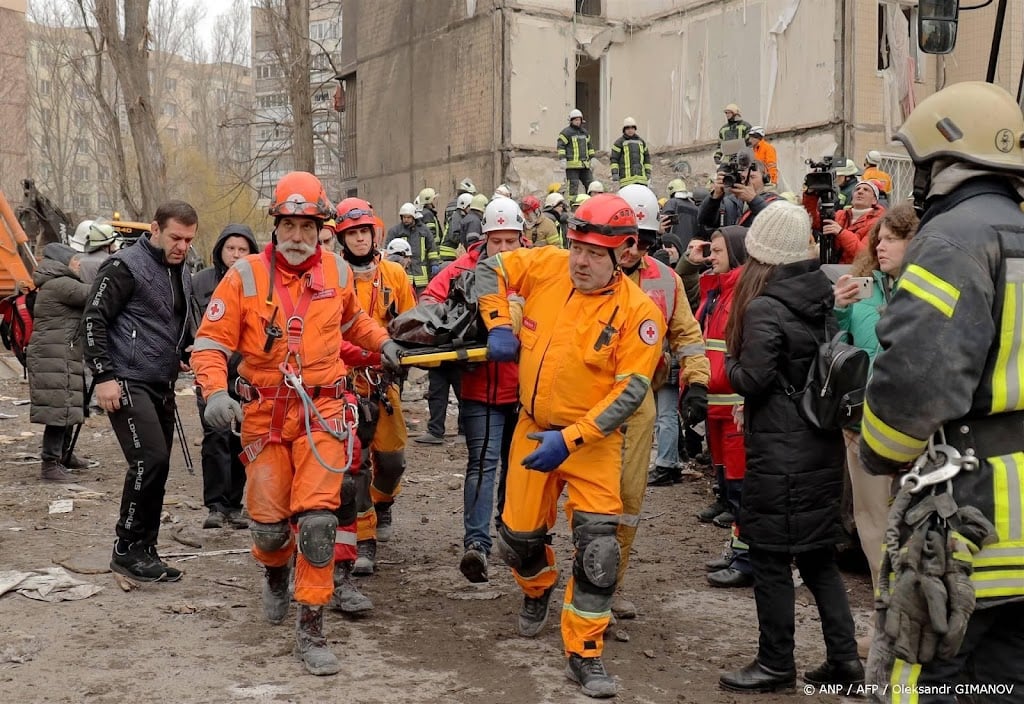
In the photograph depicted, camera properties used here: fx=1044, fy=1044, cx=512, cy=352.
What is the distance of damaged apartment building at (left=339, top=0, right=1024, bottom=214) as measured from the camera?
19719mm

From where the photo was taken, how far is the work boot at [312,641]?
4867mm

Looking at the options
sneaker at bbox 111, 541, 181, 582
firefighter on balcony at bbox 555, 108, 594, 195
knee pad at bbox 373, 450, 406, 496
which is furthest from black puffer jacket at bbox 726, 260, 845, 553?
firefighter on balcony at bbox 555, 108, 594, 195

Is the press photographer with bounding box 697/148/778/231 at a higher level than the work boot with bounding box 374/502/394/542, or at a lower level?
higher

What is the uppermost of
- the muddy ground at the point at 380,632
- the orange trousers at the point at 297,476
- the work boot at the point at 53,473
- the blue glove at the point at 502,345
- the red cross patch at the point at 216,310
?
the red cross patch at the point at 216,310

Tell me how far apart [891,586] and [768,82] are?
19344mm

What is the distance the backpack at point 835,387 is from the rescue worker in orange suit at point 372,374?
8.63 feet

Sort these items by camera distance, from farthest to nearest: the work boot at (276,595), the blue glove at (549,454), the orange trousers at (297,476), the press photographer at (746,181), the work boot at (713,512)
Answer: the work boot at (713,512) < the press photographer at (746,181) < the work boot at (276,595) < the orange trousers at (297,476) < the blue glove at (549,454)

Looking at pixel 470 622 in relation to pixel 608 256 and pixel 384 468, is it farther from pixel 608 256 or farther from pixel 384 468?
pixel 608 256

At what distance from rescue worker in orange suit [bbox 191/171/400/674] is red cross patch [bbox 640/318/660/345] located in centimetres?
151

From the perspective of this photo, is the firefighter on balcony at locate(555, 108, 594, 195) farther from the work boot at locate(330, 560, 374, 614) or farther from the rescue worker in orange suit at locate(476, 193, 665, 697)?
the rescue worker in orange suit at locate(476, 193, 665, 697)

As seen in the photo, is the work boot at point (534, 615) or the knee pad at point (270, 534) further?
the work boot at point (534, 615)

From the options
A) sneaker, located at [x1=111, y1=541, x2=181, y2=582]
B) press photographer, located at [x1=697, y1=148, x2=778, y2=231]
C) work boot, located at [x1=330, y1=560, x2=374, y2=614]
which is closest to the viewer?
work boot, located at [x1=330, y1=560, x2=374, y2=614]

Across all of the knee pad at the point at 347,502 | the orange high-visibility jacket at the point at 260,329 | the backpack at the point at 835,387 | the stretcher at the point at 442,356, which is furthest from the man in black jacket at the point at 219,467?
the backpack at the point at 835,387

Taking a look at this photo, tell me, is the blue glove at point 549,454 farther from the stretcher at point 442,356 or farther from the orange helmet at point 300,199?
the orange helmet at point 300,199
